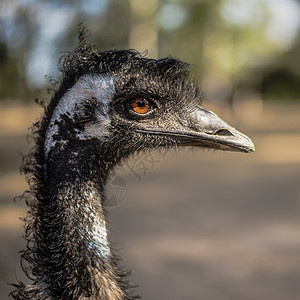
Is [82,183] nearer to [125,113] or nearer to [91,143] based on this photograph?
[91,143]

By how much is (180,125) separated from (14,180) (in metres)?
7.34

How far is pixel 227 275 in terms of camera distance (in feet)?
16.8

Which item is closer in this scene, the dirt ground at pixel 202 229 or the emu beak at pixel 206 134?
the emu beak at pixel 206 134

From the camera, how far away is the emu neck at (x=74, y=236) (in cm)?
229

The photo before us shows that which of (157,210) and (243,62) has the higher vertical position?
(243,62)

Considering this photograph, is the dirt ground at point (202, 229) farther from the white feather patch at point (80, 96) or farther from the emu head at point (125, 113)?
the white feather patch at point (80, 96)

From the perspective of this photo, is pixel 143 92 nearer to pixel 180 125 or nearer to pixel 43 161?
pixel 180 125

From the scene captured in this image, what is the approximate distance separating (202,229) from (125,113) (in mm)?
→ 4251

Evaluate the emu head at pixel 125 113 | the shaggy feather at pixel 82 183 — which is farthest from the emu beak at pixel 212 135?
the shaggy feather at pixel 82 183

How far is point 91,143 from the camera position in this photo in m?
2.38

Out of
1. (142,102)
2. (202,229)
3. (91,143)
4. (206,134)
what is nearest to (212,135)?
→ (206,134)

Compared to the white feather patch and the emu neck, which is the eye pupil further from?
the emu neck

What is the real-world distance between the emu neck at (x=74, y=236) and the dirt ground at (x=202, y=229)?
530mm

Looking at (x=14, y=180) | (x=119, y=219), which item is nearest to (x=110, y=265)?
(x=119, y=219)
